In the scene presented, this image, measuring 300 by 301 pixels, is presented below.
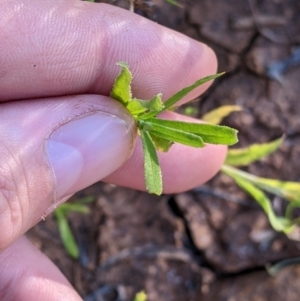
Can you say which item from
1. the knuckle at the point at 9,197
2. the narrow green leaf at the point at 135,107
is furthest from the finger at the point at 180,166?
the knuckle at the point at 9,197

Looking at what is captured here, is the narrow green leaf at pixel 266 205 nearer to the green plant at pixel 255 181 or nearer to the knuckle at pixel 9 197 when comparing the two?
the green plant at pixel 255 181

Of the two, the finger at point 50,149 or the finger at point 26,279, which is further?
the finger at point 26,279

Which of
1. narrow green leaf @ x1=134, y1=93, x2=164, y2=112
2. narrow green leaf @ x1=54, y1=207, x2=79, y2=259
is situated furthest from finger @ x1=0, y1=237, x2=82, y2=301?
narrow green leaf @ x1=134, y1=93, x2=164, y2=112

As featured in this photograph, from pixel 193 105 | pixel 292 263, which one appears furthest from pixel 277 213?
pixel 193 105

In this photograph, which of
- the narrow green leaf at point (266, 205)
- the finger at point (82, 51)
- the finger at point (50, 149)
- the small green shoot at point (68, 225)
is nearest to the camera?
the finger at point (50, 149)

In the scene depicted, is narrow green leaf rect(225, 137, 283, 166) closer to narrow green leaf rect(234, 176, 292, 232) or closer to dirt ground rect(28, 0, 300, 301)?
narrow green leaf rect(234, 176, 292, 232)

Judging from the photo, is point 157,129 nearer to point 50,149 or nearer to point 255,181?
point 50,149

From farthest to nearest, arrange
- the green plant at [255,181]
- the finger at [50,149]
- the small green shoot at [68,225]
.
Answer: the small green shoot at [68,225] < the green plant at [255,181] < the finger at [50,149]

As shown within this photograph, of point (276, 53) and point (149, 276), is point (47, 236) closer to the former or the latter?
point (149, 276)
